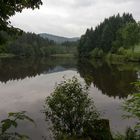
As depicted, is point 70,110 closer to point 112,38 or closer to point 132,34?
point 132,34

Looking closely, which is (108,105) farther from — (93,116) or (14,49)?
(14,49)

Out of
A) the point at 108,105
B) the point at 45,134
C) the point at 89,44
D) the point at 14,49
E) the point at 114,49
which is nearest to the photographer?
the point at 45,134

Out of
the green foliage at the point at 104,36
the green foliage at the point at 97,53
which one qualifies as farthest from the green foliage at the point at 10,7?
the green foliage at the point at 97,53

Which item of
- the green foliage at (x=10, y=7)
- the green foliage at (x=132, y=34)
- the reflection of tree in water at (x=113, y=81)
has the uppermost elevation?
the green foliage at (x=132, y=34)

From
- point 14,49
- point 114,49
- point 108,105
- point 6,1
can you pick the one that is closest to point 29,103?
point 108,105

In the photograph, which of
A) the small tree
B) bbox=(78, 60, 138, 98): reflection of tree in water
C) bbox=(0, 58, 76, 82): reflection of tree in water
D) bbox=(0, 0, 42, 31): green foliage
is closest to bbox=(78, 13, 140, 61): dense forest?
bbox=(0, 58, 76, 82): reflection of tree in water

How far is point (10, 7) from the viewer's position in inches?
302

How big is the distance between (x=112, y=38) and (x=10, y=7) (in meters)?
127

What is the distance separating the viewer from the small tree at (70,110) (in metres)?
13.7

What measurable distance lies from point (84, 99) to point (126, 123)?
594 centimetres

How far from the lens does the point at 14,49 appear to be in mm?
196625

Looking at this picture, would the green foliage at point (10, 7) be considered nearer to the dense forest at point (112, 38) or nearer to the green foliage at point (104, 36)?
the dense forest at point (112, 38)

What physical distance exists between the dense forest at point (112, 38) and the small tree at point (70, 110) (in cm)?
9464

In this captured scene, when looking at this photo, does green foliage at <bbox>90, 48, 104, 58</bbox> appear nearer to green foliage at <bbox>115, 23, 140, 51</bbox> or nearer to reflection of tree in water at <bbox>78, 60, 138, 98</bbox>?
green foliage at <bbox>115, 23, 140, 51</bbox>
